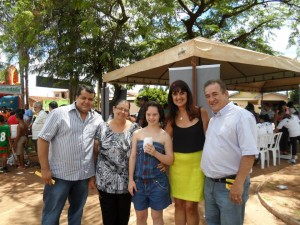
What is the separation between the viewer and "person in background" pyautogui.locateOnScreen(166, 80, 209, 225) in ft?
8.95

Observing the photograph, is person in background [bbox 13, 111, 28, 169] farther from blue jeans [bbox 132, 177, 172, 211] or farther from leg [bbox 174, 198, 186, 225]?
leg [bbox 174, 198, 186, 225]

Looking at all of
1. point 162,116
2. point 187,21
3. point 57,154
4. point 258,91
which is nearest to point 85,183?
point 57,154

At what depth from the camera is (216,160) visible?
2.38m

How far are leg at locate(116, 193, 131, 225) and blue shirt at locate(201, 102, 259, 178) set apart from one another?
0.92 m

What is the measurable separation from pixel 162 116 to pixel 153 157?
0.42m

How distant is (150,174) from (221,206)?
0.70m

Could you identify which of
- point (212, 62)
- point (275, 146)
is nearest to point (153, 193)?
point (275, 146)

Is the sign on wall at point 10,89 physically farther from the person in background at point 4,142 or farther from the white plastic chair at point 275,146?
the white plastic chair at point 275,146

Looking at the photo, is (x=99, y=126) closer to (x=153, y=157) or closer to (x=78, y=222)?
(x=153, y=157)

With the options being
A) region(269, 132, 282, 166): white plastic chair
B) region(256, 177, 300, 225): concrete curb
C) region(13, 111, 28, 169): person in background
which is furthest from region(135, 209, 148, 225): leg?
region(13, 111, 28, 169): person in background

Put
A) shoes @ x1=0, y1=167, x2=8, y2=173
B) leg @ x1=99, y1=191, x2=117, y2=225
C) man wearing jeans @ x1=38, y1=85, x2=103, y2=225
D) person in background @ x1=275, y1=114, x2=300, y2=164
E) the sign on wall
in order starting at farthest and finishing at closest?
1. the sign on wall
2. person in background @ x1=275, y1=114, x2=300, y2=164
3. shoes @ x1=0, y1=167, x2=8, y2=173
4. leg @ x1=99, y1=191, x2=117, y2=225
5. man wearing jeans @ x1=38, y1=85, x2=103, y2=225

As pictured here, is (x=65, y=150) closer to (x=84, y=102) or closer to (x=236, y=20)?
(x=84, y=102)

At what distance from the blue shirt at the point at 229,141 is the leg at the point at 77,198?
134 centimetres

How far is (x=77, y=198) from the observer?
3059 millimetres
